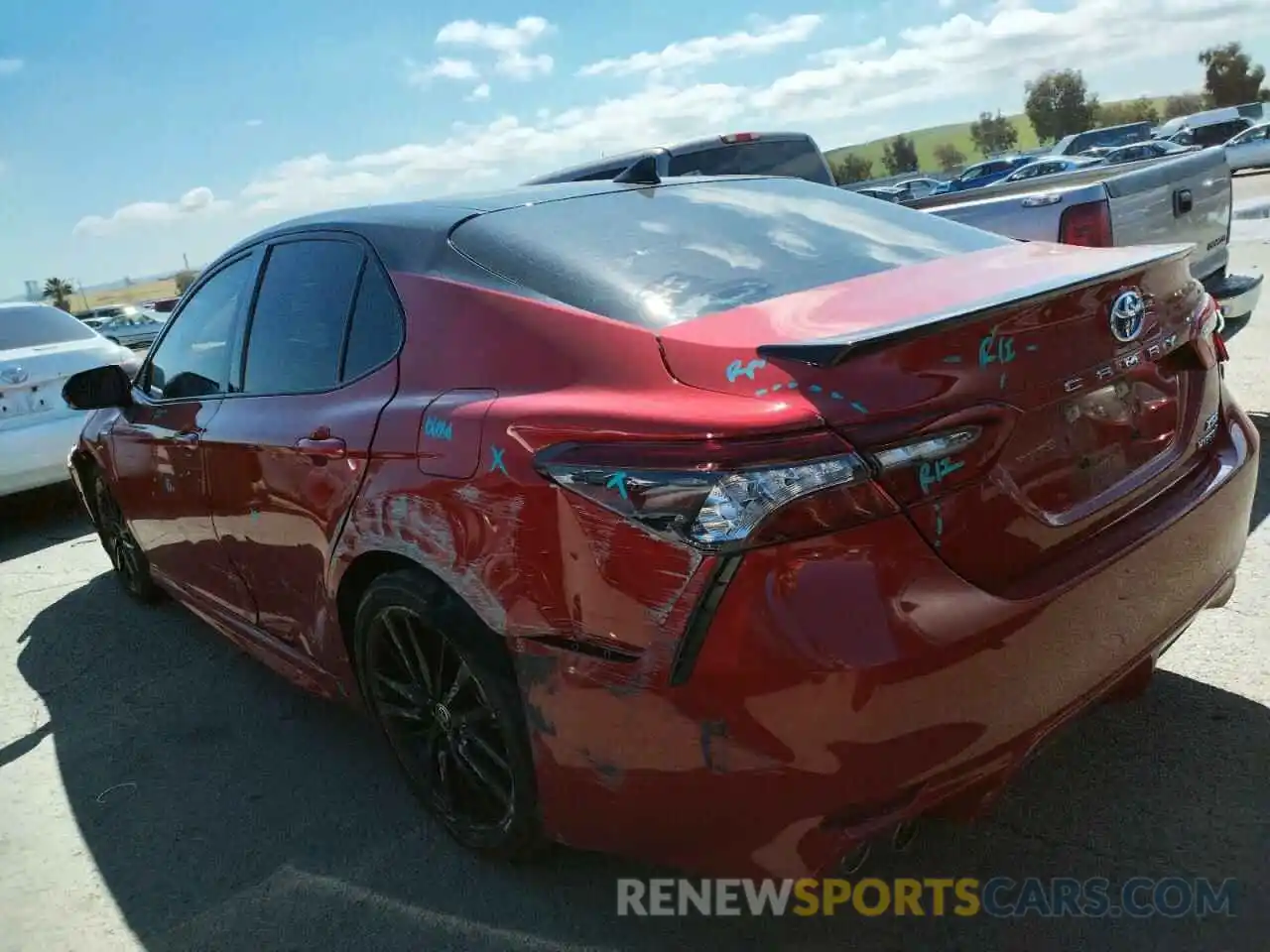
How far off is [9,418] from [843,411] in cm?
665

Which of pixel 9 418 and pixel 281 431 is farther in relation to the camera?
pixel 9 418

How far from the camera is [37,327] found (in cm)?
786

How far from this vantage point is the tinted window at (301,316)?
3.01 meters

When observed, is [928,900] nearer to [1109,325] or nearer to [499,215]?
[1109,325]

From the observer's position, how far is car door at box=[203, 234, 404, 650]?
9.15 ft

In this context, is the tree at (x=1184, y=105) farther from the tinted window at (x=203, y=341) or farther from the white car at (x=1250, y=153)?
the tinted window at (x=203, y=341)

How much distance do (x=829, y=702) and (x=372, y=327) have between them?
163cm

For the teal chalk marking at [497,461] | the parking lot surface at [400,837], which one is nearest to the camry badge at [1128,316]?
the parking lot surface at [400,837]

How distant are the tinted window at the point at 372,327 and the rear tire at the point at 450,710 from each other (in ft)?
1.88

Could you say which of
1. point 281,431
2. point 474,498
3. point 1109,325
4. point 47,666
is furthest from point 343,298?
point 47,666

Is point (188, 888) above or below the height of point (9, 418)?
below

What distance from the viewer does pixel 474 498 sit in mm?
2291

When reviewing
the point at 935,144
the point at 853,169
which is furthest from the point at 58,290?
the point at 935,144

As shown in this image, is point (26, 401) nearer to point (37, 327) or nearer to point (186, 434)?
point (37, 327)
